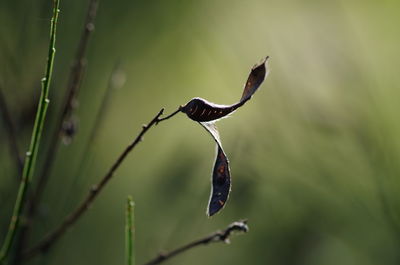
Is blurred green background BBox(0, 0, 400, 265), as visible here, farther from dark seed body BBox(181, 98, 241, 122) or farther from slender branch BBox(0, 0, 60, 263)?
dark seed body BBox(181, 98, 241, 122)

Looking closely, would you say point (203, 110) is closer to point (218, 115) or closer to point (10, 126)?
point (218, 115)

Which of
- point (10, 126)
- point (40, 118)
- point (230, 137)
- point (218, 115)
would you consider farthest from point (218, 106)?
point (230, 137)

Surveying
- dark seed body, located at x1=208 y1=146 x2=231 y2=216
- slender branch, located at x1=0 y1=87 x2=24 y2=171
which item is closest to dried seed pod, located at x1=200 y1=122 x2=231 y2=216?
dark seed body, located at x1=208 y1=146 x2=231 y2=216

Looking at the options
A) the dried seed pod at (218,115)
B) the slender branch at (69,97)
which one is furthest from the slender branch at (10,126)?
the dried seed pod at (218,115)

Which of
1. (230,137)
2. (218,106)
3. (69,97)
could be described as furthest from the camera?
(230,137)

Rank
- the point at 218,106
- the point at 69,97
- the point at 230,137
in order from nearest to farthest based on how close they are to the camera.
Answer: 1. the point at 218,106
2. the point at 69,97
3. the point at 230,137

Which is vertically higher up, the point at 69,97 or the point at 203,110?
the point at 69,97

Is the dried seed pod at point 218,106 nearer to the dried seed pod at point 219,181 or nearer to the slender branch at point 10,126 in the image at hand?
the dried seed pod at point 219,181
